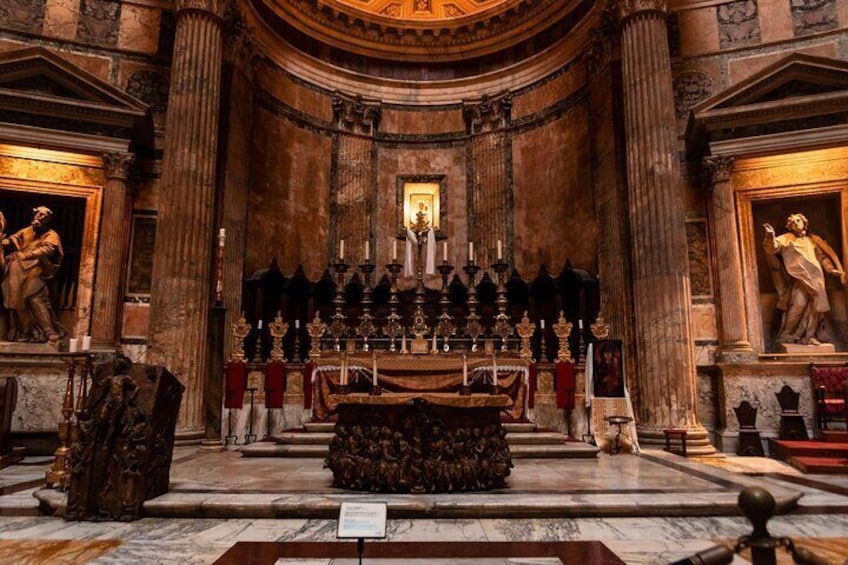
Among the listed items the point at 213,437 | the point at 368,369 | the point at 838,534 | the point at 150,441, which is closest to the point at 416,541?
the point at 150,441

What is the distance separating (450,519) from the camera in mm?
4535

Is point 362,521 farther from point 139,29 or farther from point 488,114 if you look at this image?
point 488,114

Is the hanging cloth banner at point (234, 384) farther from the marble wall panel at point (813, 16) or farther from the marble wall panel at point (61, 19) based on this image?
the marble wall panel at point (813, 16)

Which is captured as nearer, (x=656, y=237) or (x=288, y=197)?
(x=656, y=237)

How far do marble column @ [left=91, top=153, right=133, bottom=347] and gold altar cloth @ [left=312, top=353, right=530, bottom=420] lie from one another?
13.6 feet

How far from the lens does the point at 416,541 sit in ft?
12.6

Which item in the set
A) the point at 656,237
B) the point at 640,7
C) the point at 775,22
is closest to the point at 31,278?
the point at 656,237

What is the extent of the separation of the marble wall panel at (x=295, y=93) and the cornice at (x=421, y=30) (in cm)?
153

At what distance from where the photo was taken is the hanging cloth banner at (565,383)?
9.11 meters

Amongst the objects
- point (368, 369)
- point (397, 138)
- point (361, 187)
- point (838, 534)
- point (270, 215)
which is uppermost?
point (397, 138)

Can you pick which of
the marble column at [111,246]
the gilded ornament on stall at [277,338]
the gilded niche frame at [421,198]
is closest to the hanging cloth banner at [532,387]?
the gilded ornament on stall at [277,338]

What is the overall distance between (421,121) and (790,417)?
11.5m

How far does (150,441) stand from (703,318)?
364 inches

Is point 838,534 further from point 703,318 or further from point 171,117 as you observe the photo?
point 171,117
